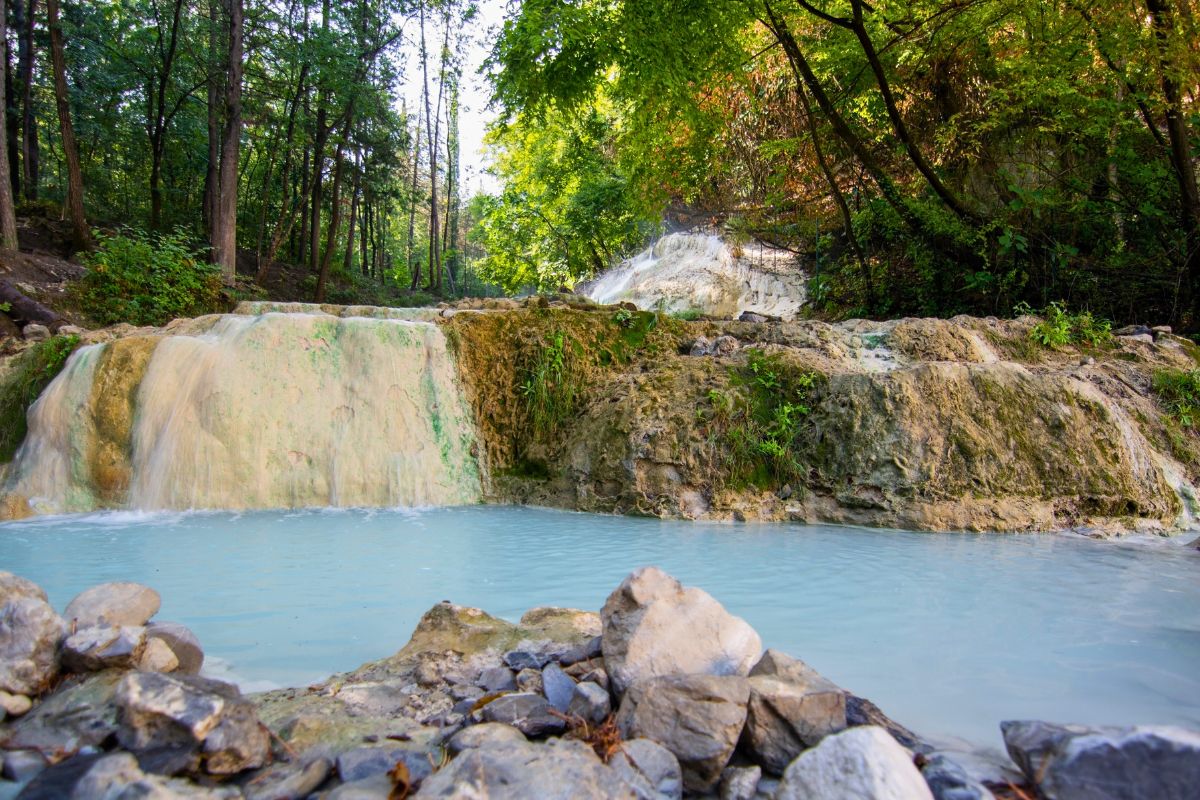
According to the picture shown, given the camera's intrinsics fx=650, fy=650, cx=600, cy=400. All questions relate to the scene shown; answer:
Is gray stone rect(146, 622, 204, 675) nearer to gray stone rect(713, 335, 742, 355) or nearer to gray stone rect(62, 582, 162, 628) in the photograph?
gray stone rect(62, 582, 162, 628)

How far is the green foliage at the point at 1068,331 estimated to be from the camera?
25.6 feet

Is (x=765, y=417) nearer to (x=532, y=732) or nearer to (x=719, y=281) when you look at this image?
(x=532, y=732)

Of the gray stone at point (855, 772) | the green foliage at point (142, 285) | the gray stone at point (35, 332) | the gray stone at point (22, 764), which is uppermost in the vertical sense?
the green foliage at point (142, 285)

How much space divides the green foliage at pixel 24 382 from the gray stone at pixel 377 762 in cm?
705

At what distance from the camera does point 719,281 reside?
15.1 metres

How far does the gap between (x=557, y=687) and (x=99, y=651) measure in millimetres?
1378

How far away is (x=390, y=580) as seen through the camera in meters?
3.74

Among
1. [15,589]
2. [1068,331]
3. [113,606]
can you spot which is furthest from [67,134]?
[1068,331]

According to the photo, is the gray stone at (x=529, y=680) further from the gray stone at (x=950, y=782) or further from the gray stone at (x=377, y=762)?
the gray stone at (x=950, y=782)

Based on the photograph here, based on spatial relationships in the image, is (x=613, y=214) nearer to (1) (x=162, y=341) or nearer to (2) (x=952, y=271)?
(2) (x=952, y=271)

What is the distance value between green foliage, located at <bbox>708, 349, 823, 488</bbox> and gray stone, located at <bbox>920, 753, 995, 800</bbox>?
474 centimetres

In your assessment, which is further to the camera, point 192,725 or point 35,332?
point 35,332

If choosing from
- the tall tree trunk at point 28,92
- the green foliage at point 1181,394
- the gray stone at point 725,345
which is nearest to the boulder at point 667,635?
the gray stone at point 725,345

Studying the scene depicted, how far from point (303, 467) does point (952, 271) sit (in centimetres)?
974
